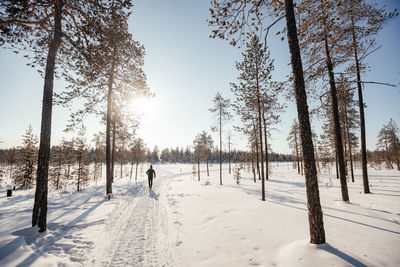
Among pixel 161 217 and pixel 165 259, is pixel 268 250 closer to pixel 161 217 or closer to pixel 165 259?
pixel 165 259

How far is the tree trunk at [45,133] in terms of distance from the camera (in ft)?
17.0

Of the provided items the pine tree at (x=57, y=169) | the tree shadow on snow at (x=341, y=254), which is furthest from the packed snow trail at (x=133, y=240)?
the pine tree at (x=57, y=169)

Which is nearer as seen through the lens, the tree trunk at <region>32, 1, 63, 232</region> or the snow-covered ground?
the snow-covered ground

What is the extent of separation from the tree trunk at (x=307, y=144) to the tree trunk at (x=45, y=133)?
7881 mm

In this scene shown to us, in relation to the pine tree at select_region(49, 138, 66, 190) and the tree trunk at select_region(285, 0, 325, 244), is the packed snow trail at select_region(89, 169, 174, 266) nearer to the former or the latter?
the tree trunk at select_region(285, 0, 325, 244)

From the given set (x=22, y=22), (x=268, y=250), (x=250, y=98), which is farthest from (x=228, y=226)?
(x=22, y=22)

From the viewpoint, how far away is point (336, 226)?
5.34 meters

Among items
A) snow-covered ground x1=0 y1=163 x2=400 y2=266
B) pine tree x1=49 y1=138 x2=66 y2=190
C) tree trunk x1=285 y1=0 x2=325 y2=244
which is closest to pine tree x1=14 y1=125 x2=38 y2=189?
pine tree x1=49 y1=138 x2=66 y2=190

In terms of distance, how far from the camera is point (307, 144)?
407 cm

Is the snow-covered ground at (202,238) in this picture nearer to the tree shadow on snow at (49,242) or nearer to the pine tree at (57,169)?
the tree shadow on snow at (49,242)

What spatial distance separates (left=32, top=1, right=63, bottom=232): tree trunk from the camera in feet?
17.0

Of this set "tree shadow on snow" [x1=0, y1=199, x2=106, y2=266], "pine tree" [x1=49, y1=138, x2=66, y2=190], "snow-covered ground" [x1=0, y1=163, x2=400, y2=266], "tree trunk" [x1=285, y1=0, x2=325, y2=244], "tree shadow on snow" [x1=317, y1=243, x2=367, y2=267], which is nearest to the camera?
"tree shadow on snow" [x1=317, y1=243, x2=367, y2=267]

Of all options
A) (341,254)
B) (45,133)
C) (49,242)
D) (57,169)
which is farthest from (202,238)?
(57,169)

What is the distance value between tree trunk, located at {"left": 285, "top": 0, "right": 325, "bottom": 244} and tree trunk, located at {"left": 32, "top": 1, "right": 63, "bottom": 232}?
7.88 m
